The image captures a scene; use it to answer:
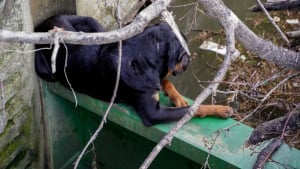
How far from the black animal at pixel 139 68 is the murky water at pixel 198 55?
3.52ft

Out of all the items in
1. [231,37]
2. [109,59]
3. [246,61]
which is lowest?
[246,61]

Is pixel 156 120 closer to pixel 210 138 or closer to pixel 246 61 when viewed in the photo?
pixel 210 138

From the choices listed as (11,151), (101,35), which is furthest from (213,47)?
(101,35)

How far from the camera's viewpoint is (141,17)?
231 centimetres

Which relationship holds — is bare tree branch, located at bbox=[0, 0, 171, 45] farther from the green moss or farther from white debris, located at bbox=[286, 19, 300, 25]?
white debris, located at bbox=[286, 19, 300, 25]

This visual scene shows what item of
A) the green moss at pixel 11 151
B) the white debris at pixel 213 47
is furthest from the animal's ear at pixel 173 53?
the white debris at pixel 213 47

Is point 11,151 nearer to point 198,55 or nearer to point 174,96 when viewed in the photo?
point 174,96

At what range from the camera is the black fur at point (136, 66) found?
156 inches

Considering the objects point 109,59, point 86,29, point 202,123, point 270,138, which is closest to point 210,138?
point 202,123

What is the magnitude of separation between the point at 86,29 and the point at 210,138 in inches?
52.0

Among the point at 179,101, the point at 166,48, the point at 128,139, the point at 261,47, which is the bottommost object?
the point at 128,139

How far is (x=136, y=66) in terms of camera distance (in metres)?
3.97

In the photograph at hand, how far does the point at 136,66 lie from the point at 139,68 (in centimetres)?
2

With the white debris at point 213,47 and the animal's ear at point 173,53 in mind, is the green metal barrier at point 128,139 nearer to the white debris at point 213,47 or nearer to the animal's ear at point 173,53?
the animal's ear at point 173,53
